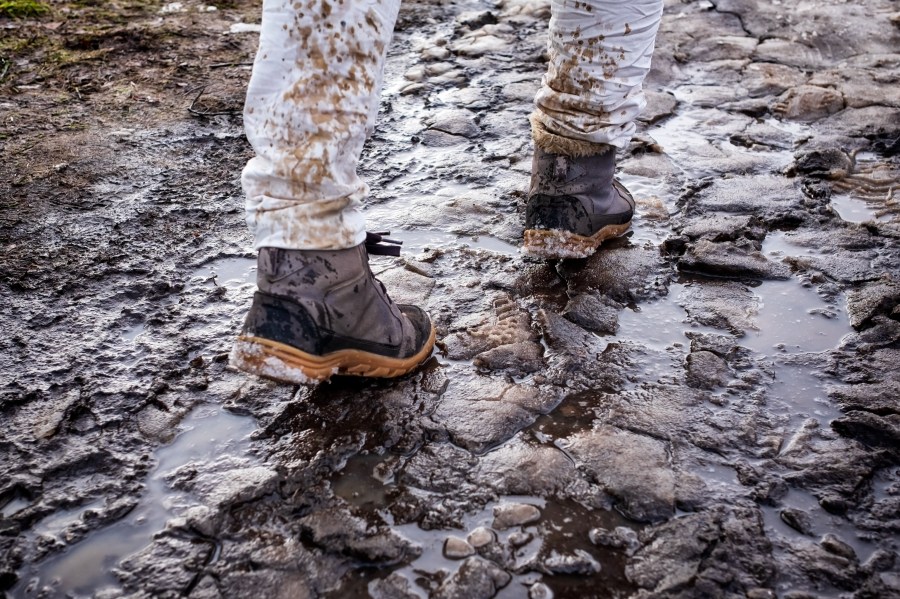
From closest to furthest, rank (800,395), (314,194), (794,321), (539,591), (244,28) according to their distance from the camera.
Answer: (539,591) → (314,194) → (800,395) → (794,321) → (244,28)

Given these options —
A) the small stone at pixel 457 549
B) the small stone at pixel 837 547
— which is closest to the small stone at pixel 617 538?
the small stone at pixel 457 549

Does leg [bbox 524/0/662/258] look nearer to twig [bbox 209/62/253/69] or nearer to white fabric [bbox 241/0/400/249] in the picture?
white fabric [bbox 241/0/400/249]

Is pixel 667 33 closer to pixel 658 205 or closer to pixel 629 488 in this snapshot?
pixel 658 205

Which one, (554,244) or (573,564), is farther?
(554,244)

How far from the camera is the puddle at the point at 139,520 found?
1.37 meters

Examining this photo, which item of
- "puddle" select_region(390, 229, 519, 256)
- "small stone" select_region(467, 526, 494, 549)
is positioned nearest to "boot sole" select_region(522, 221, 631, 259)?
"puddle" select_region(390, 229, 519, 256)

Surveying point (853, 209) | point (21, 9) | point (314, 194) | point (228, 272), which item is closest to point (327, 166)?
point (314, 194)

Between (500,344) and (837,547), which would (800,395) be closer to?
(837,547)

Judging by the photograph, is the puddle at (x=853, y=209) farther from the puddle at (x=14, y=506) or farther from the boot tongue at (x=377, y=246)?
the puddle at (x=14, y=506)

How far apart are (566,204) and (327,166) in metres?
1.01

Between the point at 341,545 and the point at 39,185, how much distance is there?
204 centimetres

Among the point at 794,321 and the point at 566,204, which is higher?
the point at 566,204

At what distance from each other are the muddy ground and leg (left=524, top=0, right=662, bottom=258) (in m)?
0.13

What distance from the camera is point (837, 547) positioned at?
4.67 feet
